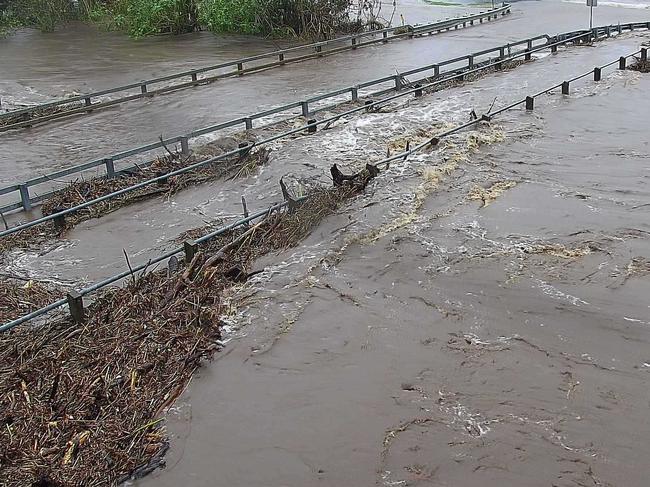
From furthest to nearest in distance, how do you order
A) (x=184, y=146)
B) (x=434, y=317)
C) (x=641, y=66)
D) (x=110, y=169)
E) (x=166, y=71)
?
(x=166, y=71), (x=641, y=66), (x=184, y=146), (x=110, y=169), (x=434, y=317)

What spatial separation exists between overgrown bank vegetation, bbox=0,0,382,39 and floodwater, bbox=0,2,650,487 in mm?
16933

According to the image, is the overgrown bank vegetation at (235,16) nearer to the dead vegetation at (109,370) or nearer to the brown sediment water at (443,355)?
the brown sediment water at (443,355)

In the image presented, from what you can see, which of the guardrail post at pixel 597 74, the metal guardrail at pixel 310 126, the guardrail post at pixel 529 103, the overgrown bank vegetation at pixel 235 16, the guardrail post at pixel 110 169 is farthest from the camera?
the overgrown bank vegetation at pixel 235 16

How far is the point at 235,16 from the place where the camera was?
32344mm

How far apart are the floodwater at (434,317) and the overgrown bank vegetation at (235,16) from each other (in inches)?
667

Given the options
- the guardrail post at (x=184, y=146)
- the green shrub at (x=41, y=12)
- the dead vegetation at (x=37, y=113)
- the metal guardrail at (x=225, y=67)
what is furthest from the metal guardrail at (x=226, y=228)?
the green shrub at (x=41, y=12)

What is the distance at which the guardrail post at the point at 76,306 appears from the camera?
7867 mm

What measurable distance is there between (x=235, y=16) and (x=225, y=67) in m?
9.12

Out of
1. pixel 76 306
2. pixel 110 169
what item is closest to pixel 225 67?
pixel 110 169

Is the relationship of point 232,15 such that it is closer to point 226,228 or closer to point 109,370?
point 226,228

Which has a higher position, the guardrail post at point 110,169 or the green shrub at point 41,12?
the green shrub at point 41,12

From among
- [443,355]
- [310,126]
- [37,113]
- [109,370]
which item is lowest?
[443,355]

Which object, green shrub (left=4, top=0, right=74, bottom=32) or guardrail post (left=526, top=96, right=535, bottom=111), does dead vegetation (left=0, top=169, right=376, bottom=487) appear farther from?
green shrub (left=4, top=0, right=74, bottom=32)

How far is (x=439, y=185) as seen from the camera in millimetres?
12297
